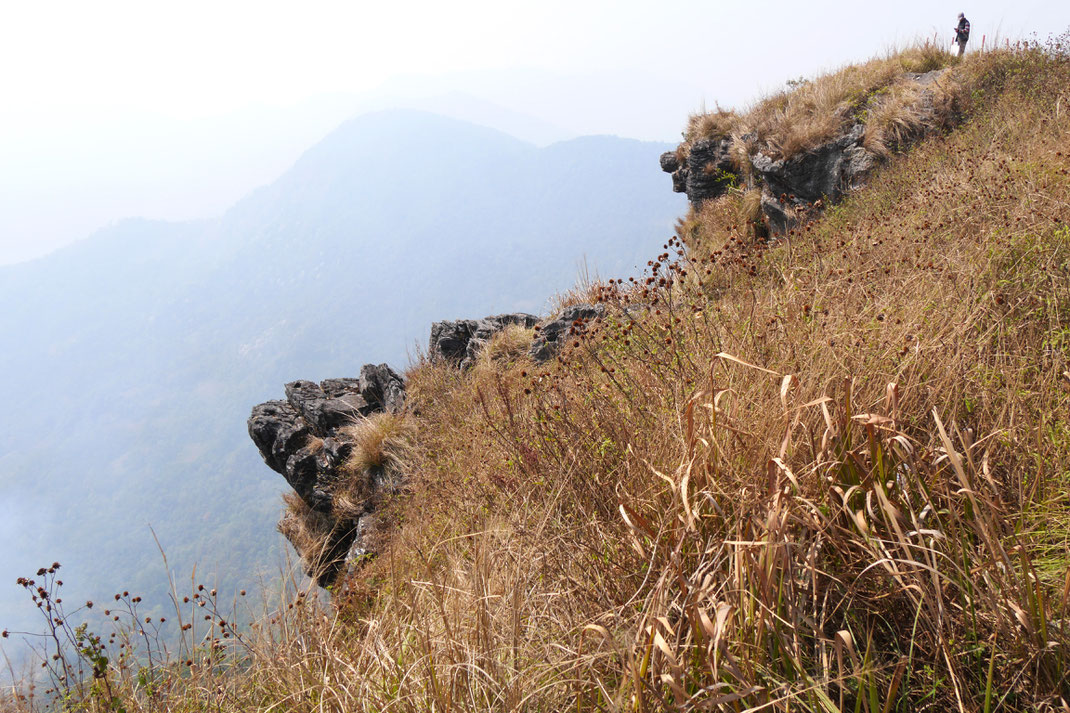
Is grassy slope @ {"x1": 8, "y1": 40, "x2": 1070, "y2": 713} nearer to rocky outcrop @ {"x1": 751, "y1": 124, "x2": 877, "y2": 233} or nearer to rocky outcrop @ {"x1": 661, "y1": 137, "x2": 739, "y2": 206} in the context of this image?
rocky outcrop @ {"x1": 751, "y1": 124, "x2": 877, "y2": 233}

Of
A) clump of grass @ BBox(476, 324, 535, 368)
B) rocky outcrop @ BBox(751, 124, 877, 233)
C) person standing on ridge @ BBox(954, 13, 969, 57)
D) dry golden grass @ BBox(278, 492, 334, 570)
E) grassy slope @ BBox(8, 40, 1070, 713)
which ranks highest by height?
person standing on ridge @ BBox(954, 13, 969, 57)

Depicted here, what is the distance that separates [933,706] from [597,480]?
4.21 ft

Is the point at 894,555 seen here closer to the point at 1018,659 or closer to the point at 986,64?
the point at 1018,659

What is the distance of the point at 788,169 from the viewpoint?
31.2ft

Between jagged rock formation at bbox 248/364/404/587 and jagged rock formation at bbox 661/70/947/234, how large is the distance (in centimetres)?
759

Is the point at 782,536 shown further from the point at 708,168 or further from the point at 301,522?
the point at 708,168

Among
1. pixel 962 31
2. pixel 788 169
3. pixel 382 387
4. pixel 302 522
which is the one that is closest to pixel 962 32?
pixel 962 31

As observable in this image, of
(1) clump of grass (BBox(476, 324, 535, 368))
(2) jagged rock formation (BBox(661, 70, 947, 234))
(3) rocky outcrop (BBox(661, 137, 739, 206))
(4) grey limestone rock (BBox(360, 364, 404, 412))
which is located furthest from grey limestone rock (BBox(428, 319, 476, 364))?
(3) rocky outcrop (BBox(661, 137, 739, 206))

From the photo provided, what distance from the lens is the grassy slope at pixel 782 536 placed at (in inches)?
51.8

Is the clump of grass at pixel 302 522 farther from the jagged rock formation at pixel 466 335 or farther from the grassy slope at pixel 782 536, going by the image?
the grassy slope at pixel 782 536

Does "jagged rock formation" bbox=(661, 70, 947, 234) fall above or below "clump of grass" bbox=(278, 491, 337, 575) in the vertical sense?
above

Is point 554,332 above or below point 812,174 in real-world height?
below

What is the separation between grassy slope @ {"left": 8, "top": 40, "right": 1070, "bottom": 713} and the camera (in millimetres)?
1315

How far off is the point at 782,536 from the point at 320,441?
9969 mm
